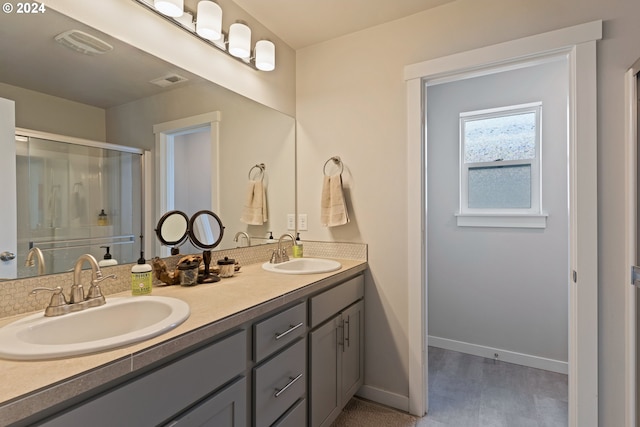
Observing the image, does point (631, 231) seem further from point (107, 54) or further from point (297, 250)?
point (107, 54)

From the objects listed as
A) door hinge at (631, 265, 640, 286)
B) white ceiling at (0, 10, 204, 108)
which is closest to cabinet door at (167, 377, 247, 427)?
white ceiling at (0, 10, 204, 108)

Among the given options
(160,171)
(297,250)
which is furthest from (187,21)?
(297,250)

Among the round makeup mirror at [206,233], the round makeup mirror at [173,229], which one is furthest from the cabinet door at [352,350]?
the round makeup mirror at [173,229]

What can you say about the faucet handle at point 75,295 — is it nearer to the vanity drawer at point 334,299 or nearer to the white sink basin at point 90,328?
the white sink basin at point 90,328

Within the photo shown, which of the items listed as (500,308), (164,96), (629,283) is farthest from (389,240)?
(164,96)

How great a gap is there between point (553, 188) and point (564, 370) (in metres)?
1.33

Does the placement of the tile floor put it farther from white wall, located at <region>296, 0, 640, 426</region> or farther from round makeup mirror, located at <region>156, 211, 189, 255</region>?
round makeup mirror, located at <region>156, 211, 189, 255</region>

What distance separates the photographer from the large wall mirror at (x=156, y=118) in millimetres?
1099

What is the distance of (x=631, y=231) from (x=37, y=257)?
2.35 m

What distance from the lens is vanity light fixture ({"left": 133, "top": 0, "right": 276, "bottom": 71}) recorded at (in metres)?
1.40

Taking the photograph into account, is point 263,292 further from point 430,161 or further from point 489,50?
point 430,161

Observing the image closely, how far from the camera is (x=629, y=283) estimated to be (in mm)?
1405

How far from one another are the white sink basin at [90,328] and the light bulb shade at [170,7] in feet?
4.00

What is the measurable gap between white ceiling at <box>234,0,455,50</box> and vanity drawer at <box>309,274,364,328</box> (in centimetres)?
159
